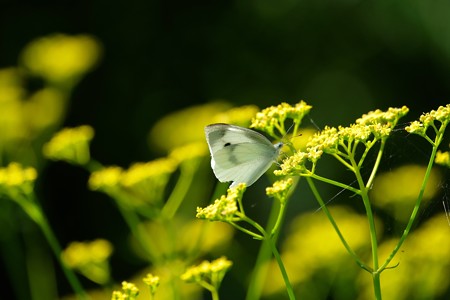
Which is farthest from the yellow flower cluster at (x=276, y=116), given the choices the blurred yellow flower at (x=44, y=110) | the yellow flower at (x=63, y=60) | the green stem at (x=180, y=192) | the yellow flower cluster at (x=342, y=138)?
the yellow flower at (x=63, y=60)

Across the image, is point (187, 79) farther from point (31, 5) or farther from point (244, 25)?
point (31, 5)

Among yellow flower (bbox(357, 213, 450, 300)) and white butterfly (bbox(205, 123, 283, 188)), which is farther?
yellow flower (bbox(357, 213, 450, 300))

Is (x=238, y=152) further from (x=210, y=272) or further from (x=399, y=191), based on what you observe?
(x=399, y=191)

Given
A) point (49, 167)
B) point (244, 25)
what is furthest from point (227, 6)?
point (49, 167)

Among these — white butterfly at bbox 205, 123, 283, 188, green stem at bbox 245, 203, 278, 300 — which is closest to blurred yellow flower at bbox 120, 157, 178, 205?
white butterfly at bbox 205, 123, 283, 188

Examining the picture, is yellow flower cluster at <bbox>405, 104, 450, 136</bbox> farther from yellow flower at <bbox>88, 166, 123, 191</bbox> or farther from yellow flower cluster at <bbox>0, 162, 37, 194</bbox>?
yellow flower cluster at <bbox>0, 162, 37, 194</bbox>

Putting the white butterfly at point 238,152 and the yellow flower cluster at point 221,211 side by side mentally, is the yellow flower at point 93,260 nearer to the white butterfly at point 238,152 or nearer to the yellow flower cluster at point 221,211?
the white butterfly at point 238,152

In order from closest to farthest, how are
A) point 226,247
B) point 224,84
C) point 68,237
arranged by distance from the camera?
point 226,247
point 68,237
point 224,84
